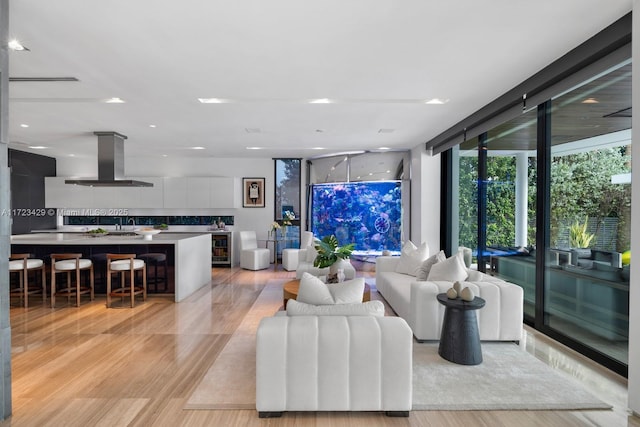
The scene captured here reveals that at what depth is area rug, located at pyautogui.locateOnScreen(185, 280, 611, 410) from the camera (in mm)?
2320

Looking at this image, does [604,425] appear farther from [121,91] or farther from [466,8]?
[121,91]

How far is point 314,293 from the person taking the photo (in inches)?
94.8

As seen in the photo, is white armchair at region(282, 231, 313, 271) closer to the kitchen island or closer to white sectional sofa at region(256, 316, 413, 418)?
the kitchen island

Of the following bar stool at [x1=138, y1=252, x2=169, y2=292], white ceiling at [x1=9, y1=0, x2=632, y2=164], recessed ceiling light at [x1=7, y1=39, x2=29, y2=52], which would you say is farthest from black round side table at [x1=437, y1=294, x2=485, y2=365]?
bar stool at [x1=138, y1=252, x2=169, y2=292]

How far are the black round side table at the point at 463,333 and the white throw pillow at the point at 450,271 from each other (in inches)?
23.1

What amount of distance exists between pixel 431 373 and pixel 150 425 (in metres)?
2.00

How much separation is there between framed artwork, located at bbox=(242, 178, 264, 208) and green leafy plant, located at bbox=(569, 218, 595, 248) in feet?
21.3

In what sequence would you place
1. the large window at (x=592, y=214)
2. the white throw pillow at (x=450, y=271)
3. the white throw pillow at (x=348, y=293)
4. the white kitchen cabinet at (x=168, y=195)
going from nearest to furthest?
the white throw pillow at (x=348, y=293) < the large window at (x=592, y=214) < the white throw pillow at (x=450, y=271) < the white kitchen cabinet at (x=168, y=195)

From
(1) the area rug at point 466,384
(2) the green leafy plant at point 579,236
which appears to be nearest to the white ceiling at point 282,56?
(2) the green leafy plant at point 579,236

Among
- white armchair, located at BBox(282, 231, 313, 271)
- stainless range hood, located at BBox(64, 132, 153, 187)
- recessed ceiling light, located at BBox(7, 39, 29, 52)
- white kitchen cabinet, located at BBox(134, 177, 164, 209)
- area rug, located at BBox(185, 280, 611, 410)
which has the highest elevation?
recessed ceiling light, located at BBox(7, 39, 29, 52)

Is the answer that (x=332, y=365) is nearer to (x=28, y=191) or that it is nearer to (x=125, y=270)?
(x=125, y=270)

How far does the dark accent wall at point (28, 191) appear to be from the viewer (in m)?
7.17

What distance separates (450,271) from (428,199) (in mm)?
3274

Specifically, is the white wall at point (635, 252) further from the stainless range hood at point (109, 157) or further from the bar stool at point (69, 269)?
the stainless range hood at point (109, 157)
